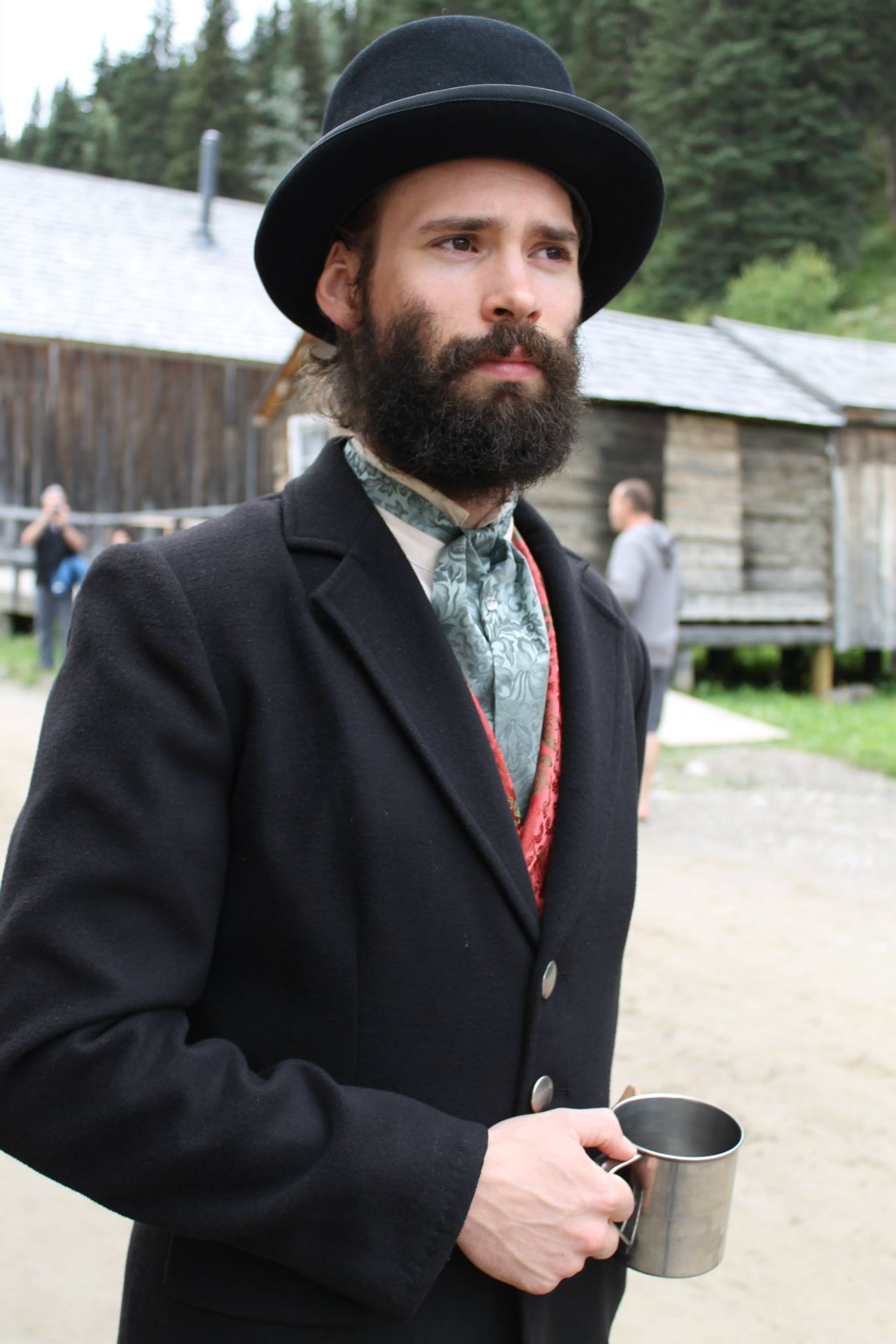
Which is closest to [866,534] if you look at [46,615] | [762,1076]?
[46,615]

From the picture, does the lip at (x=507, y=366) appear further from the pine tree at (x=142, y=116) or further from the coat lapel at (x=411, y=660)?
the pine tree at (x=142, y=116)

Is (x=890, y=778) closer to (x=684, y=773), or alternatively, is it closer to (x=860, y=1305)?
(x=684, y=773)

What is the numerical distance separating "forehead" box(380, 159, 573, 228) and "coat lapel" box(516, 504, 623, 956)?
47cm

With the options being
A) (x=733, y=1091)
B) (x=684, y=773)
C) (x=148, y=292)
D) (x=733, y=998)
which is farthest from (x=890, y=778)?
(x=148, y=292)

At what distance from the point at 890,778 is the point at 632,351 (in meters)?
6.80

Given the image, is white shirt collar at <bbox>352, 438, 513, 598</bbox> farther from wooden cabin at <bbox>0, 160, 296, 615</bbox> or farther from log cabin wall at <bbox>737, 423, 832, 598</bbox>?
wooden cabin at <bbox>0, 160, 296, 615</bbox>

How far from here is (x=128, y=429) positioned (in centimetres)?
2148

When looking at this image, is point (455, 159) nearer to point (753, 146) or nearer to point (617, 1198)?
point (617, 1198)

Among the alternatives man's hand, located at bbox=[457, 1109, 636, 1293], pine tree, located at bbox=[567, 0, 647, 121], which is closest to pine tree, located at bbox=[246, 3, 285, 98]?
pine tree, located at bbox=[567, 0, 647, 121]

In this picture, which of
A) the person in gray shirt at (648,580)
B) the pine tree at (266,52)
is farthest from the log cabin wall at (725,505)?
the pine tree at (266,52)

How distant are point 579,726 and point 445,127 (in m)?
0.79

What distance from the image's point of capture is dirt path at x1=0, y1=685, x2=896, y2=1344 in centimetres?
296

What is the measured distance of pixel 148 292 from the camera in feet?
73.5

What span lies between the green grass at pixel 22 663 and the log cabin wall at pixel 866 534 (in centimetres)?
953
